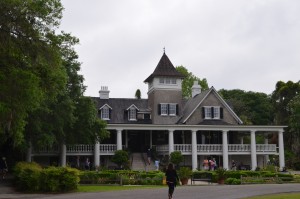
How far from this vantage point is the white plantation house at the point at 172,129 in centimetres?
4753

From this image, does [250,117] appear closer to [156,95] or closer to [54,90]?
[156,95]

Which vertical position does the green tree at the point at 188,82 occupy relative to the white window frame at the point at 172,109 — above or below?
above

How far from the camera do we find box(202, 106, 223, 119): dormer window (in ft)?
170

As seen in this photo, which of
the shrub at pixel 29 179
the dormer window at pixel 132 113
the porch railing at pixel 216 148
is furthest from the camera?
the dormer window at pixel 132 113

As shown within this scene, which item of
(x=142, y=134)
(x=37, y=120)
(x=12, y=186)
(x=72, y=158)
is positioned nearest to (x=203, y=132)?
(x=142, y=134)

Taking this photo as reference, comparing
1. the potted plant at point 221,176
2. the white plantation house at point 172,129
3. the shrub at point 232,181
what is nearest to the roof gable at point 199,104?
the white plantation house at point 172,129

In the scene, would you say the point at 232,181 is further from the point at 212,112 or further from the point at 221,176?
the point at 212,112

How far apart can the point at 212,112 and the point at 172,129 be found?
21.5ft

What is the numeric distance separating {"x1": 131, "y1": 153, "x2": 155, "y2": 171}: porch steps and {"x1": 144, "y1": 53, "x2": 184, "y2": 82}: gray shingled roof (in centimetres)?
988

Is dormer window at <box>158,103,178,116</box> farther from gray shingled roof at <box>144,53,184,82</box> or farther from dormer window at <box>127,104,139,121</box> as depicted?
gray shingled roof at <box>144,53,184,82</box>

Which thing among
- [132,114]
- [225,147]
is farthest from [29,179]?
[132,114]

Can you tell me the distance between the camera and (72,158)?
4988 centimetres

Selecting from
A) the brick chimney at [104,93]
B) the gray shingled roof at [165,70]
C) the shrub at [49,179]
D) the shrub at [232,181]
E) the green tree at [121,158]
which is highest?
the gray shingled roof at [165,70]

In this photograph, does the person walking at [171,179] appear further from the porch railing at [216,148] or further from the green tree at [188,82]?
the green tree at [188,82]
